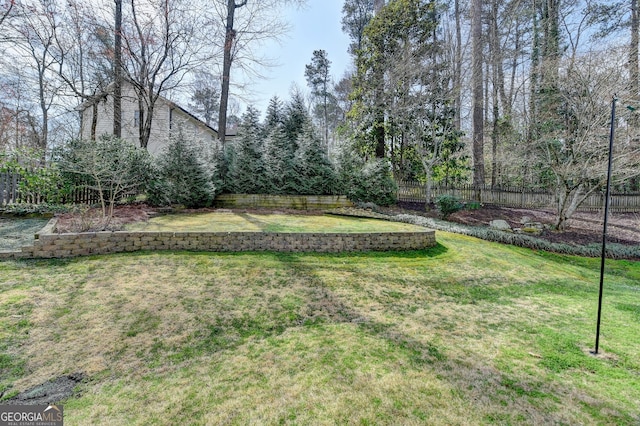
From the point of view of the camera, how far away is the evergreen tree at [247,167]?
1110 cm

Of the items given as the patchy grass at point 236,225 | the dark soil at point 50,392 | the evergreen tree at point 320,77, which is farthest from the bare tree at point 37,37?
the evergreen tree at point 320,77

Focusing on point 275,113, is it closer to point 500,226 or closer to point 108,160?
point 108,160

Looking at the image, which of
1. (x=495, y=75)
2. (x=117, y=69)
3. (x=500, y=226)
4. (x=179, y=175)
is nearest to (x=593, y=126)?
(x=500, y=226)

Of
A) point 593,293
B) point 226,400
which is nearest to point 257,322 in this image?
point 226,400

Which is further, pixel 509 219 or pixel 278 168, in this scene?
pixel 509 219

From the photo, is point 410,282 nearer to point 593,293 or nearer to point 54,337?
point 593,293

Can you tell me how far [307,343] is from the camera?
3055mm

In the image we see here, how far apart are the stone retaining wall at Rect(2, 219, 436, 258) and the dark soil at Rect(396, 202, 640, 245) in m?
5.30

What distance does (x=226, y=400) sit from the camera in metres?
2.23

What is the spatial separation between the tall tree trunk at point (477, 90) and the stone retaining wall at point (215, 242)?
32.2 feet

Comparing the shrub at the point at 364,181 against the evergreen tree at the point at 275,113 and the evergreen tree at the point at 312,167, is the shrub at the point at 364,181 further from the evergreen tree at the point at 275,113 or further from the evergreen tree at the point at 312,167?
the evergreen tree at the point at 275,113

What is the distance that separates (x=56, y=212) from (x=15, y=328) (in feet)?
21.6

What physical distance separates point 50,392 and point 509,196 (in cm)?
1786

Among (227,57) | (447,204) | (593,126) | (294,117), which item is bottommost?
(447,204)
